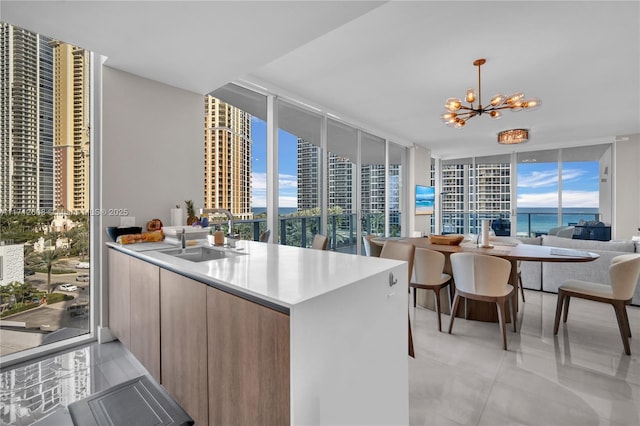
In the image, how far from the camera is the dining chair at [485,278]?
8.21 ft

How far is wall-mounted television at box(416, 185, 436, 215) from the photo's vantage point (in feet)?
24.8

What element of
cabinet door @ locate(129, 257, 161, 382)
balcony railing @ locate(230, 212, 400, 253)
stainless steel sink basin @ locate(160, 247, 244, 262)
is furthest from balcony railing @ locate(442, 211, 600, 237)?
cabinet door @ locate(129, 257, 161, 382)

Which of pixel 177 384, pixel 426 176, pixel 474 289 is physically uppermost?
pixel 426 176

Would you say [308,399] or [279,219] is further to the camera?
[279,219]

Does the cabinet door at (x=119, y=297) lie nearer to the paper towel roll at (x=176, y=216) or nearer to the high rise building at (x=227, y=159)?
the paper towel roll at (x=176, y=216)

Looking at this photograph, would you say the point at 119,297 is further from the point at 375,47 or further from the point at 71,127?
the point at 375,47

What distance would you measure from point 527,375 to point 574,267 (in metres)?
2.41

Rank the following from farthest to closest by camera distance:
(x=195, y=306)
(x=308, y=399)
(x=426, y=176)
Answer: (x=426, y=176) < (x=195, y=306) < (x=308, y=399)

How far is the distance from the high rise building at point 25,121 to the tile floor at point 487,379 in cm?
129

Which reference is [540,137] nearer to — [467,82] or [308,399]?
[467,82]

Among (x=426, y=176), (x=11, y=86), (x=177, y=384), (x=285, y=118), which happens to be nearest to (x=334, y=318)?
(x=177, y=384)

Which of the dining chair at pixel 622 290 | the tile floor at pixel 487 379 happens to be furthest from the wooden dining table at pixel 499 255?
the tile floor at pixel 487 379

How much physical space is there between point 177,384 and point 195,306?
19.1 inches

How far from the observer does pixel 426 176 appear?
797 centimetres
